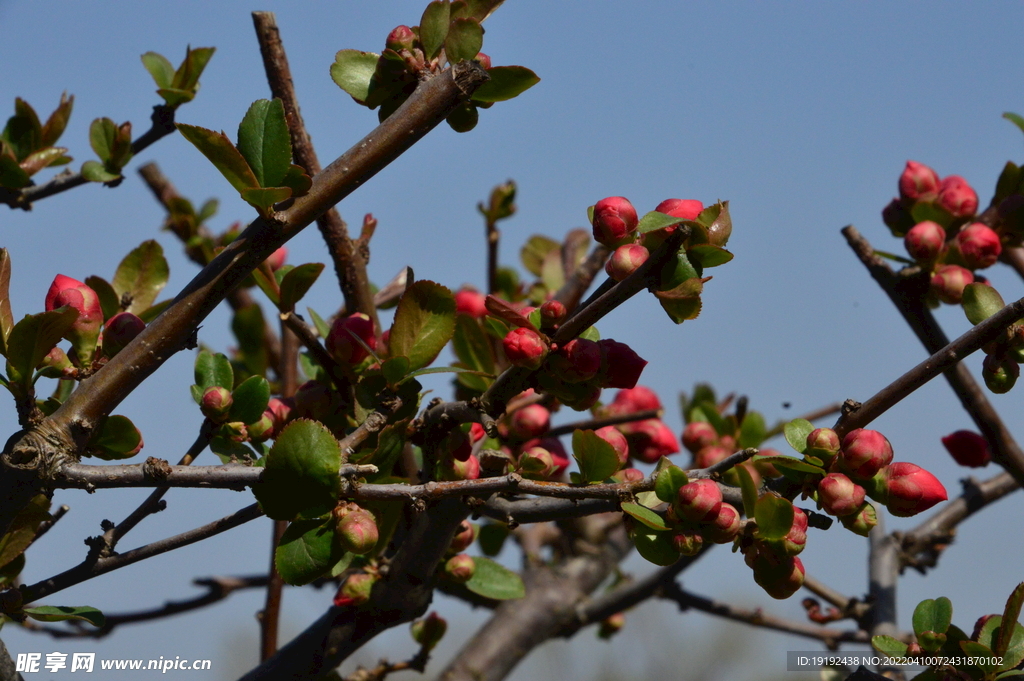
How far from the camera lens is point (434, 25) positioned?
88cm

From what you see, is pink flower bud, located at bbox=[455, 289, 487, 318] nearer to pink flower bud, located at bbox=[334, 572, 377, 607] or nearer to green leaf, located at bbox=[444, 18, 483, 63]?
pink flower bud, located at bbox=[334, 572, 377, 607]

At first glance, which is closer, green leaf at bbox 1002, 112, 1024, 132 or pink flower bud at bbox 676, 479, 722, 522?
pink flower bud at bbox 676, 479, 722, 522

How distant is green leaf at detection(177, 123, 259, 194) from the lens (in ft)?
Answer: 2.53

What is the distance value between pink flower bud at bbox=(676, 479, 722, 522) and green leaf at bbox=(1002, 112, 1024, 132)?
2.41ft

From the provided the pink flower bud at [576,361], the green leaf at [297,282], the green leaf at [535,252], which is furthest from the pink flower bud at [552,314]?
the green leaf at [535,252]

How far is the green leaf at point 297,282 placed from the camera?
3.05ft

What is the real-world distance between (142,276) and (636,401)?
88 centimetres

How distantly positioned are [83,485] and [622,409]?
3.28 feet

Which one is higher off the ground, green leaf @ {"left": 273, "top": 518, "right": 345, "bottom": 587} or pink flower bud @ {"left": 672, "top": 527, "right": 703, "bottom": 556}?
green leaf @ {"left": 273, "top": 518, "right": 345, "bottom": 587}

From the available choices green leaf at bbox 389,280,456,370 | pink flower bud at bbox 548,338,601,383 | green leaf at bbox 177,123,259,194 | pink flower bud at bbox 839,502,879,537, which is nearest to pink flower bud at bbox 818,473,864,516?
pink flower bud at bbox 839,502,879,537

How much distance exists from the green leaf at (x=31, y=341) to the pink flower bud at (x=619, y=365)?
509 millimetres

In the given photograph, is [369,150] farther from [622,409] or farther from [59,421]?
[622,409]

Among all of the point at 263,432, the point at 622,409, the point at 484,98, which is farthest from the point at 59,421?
the point at 622,409

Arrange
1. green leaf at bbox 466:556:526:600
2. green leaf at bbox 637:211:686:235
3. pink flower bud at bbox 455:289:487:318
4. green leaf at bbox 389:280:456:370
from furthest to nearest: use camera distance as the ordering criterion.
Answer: pink flower bud at bbox 455:289:487:318 < green leaf at bbox 466:556:526:600 < green leaf at bbox 389:280:456:370 < green leaf at bbox 637:211:686:235
